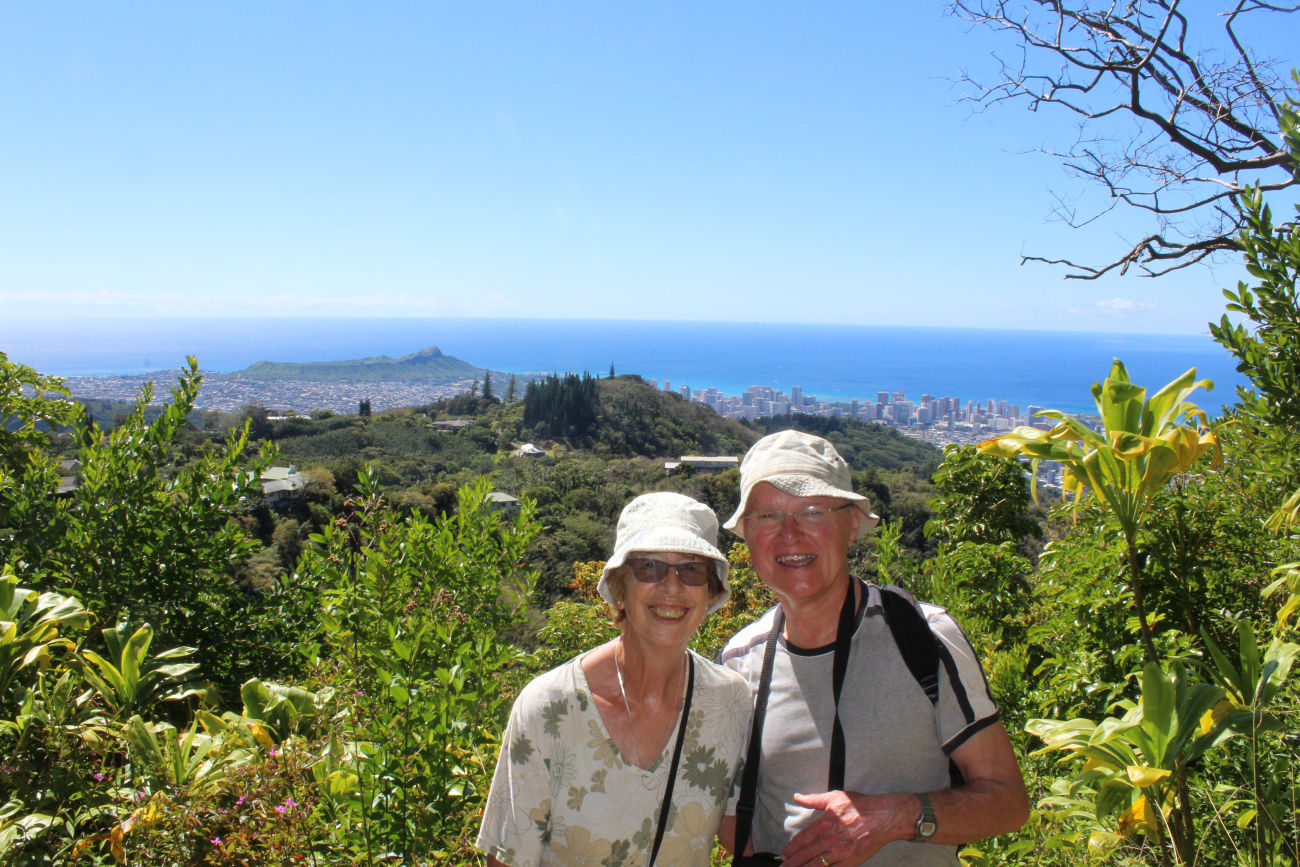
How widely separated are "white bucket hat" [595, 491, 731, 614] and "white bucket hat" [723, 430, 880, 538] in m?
0.11

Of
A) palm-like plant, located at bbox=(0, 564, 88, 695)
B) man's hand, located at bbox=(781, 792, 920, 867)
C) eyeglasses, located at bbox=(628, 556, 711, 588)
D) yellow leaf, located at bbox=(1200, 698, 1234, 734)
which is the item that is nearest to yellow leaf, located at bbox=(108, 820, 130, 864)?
palm-like plant, located at bbox=(0, 564, 88, 695)

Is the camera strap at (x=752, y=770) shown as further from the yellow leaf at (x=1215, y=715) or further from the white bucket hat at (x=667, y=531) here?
the yellow leaf at (x=1215, y=715)

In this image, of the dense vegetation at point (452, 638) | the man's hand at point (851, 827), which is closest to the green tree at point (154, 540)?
the dense vegetation at point (452, 638)

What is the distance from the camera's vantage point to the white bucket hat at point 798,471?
140 centimetres

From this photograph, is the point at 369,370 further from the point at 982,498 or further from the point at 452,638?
the point at 452,638

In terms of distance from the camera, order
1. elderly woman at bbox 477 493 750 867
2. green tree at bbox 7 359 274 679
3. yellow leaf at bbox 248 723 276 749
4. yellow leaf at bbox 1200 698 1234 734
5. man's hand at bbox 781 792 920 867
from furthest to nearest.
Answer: green tree at bbox 7 359 274 679 < yellow leaf at bbox 248 723 276 749 < yellow leaf at bbox 1200 698 1234 734 < elderly woman at bbox 477 493 750 867 < man's hand at bbox 781 792 920 867

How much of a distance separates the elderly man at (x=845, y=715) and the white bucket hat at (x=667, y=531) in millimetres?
112

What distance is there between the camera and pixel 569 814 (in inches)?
51.4

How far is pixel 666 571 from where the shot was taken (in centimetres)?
140

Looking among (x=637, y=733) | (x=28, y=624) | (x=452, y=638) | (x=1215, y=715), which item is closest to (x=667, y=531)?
(x=637, y=733)

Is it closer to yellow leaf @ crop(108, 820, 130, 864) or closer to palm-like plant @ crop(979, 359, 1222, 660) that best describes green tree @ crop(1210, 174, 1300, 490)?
palm-like plant @ crop(979, 359, 1222, 660)

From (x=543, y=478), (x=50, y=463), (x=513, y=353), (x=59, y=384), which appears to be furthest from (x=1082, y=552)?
(x=513, y=353)

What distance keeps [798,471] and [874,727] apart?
1.63 feet

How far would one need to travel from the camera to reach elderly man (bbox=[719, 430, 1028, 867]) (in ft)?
4.01
